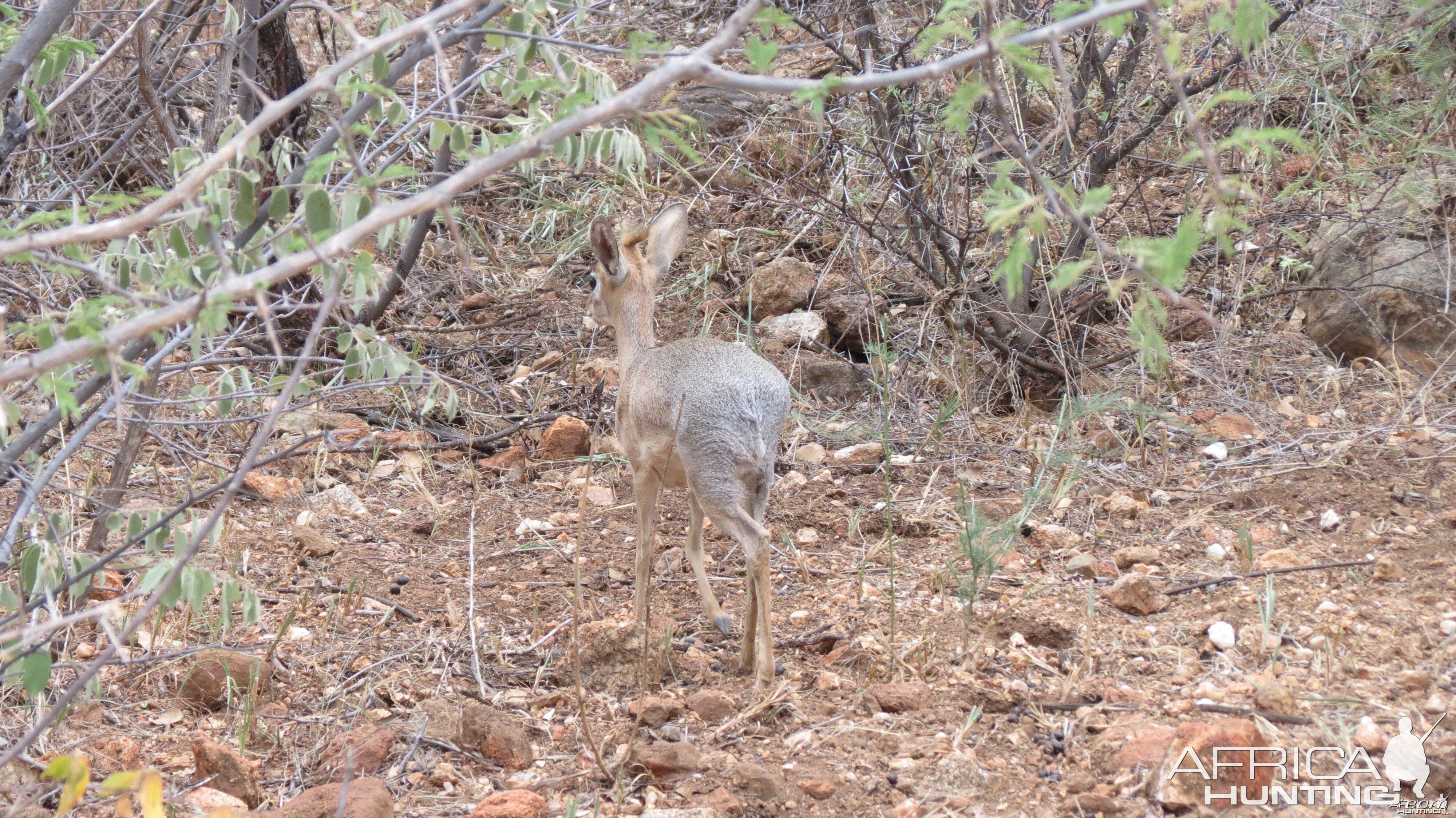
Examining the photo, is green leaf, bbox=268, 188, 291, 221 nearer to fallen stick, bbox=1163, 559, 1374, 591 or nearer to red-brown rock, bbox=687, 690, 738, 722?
red-brown rock, bbox=687, 690, 738, 722

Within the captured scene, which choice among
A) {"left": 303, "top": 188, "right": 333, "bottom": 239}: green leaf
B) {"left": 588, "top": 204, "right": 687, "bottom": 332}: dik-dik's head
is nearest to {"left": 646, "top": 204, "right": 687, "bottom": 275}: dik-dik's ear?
{"left": 588, "top": 204, "right": 687, "bottom": 332}: dik-dik's head

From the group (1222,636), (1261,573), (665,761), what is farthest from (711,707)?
(1261,573)

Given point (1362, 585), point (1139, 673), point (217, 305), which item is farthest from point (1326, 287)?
point (217, 305)

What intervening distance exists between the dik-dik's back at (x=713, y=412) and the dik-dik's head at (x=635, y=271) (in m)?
0.55

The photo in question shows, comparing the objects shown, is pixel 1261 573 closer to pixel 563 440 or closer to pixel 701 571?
pixel 701 571

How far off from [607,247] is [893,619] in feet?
6.69

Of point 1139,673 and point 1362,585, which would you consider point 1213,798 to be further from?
point 1362,585

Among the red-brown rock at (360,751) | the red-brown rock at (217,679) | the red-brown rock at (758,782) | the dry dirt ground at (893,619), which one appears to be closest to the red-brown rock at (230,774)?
the dry dirt ground at (893,619)

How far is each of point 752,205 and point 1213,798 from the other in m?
5.46

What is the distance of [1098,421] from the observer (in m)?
6.13

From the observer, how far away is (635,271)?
5.34 m

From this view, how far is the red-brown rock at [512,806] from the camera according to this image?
3.22m

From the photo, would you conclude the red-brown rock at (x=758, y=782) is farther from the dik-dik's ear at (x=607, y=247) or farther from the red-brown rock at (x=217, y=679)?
the dik-dik's ear at (x=607, y=247)

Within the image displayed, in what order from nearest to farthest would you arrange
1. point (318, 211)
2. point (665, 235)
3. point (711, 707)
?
1. point (318, 211)
2. point (711, 707)
3. point (665, 235)
